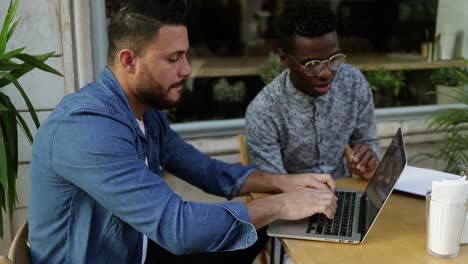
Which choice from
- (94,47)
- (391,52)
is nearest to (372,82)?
(391,52)

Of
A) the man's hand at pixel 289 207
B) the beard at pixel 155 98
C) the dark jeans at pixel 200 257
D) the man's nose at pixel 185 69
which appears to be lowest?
the dark jeans at pixel 200 257

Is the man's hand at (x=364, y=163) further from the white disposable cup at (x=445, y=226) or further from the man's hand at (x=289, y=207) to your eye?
Result: the white disposable cup at (x=445, y=226)

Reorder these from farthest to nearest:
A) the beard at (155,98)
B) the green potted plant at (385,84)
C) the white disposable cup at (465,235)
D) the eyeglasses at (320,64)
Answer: the green potted plant at (385,84)
the eyeglasses at (320,64)
the beard at (155,98)
the white disposable cup at (465,235)

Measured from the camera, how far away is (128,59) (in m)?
1.40

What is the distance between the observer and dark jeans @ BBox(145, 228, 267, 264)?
167cm

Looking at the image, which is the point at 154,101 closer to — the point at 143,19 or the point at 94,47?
the point at 143,19

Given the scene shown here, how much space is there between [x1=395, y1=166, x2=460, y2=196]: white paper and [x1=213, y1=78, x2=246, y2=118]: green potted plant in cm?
138

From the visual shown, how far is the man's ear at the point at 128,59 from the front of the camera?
1391 mm

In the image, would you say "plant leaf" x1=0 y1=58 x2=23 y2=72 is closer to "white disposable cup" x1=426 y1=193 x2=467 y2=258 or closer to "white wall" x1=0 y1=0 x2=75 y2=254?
"white wall" x1=0 y1=0 x2=75 y2=254

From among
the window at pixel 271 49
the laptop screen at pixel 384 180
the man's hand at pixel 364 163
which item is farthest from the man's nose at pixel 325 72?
the window at pixel 271 49

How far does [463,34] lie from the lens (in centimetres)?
346

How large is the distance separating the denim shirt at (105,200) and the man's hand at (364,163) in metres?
0.68

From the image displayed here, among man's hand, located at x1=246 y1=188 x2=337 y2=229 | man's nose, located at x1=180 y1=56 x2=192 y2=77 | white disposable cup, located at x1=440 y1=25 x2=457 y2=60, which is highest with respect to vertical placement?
man's nose, located at x1=180 y1=56 x2=192 y2=77

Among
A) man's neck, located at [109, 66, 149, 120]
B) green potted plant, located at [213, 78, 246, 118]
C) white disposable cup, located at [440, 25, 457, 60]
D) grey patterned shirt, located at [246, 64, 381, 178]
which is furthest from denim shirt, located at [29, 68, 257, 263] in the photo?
white disposable cup, located at [440, 25, 457, 60]
